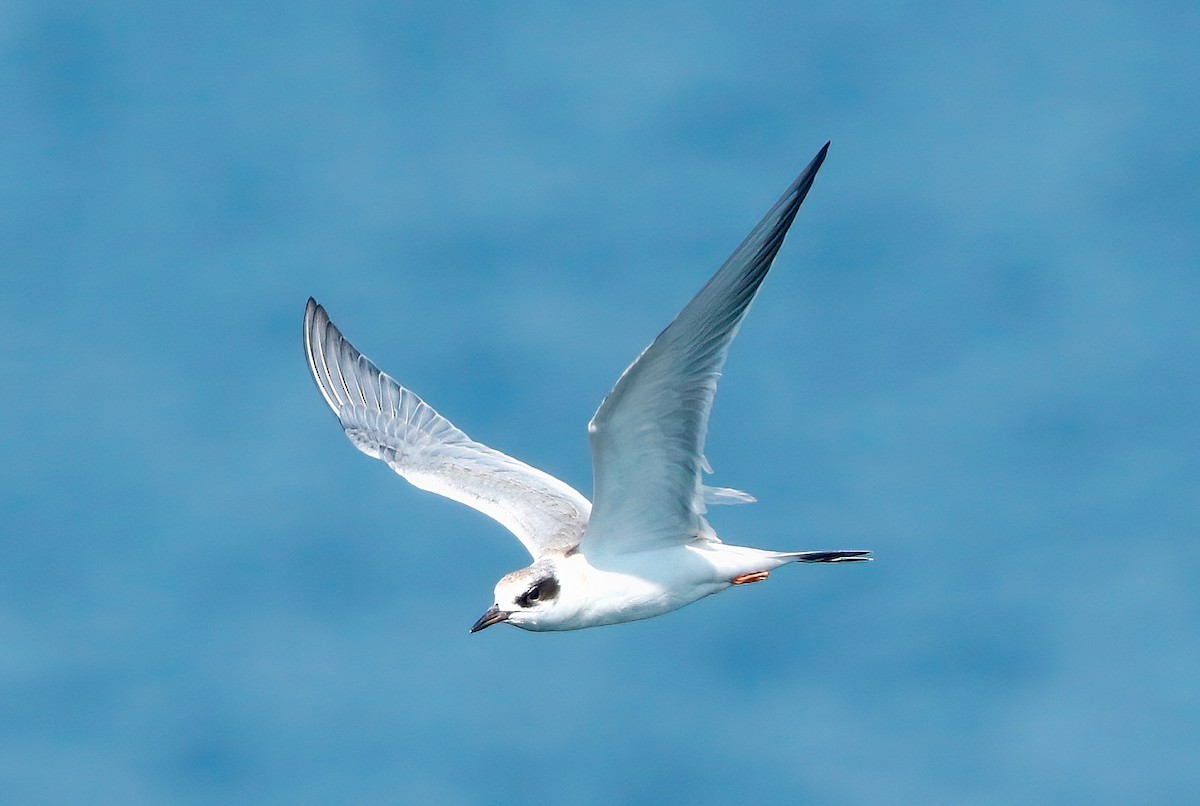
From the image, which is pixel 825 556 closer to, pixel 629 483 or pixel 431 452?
pixel 629 483

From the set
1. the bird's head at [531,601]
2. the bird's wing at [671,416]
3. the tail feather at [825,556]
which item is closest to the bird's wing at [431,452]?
the bird's head at [531,601]

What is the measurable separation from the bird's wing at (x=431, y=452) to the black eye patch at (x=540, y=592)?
686mm

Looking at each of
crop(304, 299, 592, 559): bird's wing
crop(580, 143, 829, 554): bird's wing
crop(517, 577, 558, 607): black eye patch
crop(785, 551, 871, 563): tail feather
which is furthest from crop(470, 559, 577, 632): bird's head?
crop(785, 551, 871, 563): tail feather

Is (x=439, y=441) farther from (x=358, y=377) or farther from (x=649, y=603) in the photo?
(x=649, y=603)

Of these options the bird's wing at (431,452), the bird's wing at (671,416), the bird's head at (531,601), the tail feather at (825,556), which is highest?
the bird's wing at (431,452)

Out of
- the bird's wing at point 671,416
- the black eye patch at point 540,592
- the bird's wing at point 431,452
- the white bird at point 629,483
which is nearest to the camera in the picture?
the bird's wing at point 671,416

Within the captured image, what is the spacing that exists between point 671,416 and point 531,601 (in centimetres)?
177

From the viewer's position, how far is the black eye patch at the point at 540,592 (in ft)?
38.2

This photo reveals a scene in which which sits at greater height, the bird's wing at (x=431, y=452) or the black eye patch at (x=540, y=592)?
the bird's wing at (x=431, y=452)

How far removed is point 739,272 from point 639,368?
863 millimetres

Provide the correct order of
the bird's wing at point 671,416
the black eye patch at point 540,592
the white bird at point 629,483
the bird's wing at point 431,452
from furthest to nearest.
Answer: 1. the bird's wing at point 431,452
2. the black eye patch at point 540,592
3. the white bird at point 629,483
4. the bird's wing at point 671,416

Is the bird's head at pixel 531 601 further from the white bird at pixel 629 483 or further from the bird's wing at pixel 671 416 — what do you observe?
the bird's wing at pixel 671 416

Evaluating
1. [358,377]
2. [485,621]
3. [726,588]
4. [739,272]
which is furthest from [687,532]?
[358,377]

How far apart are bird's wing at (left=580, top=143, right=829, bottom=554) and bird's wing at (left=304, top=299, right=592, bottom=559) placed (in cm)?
78
